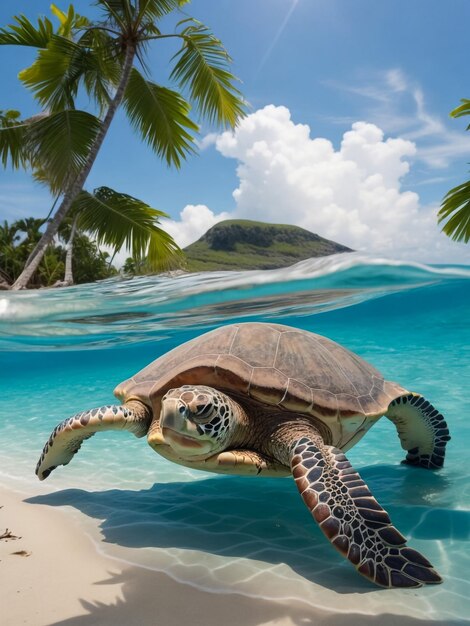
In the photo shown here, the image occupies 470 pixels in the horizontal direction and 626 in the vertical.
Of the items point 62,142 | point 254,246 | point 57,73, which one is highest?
point 57,73

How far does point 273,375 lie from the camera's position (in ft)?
10.5

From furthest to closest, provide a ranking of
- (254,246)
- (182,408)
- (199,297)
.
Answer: (254,246), (199,297), (182,408)

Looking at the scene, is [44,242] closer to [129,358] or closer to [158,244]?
[158,244]

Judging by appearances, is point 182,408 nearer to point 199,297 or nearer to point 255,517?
point 255,517

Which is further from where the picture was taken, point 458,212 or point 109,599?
point 458,212

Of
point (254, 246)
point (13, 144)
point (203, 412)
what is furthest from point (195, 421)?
point (254, 246)

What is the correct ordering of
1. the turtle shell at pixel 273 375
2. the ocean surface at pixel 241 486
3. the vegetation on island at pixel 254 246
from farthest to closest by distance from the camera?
the vegetation on island at pixel 254 246 < the turtle shell at pixel 273 375 < the ocean surface at pixel 241 486

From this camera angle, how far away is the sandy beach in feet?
6.73

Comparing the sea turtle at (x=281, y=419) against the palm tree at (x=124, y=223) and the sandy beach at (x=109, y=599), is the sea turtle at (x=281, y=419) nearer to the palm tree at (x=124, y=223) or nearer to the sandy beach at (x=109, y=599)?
the sandy beach at (x=109, y=599)

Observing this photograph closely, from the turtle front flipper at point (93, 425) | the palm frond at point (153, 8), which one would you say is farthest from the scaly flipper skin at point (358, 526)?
the palm frond at point (153, 8)

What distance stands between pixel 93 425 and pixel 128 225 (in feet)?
33.5

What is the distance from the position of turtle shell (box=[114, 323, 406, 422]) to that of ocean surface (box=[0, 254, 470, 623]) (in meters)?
0.83

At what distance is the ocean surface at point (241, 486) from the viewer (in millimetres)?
2494

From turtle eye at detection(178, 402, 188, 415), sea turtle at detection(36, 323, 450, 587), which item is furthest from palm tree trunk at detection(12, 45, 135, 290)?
turtle eye at detection(178, 402, 188, 415)
